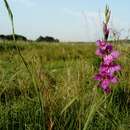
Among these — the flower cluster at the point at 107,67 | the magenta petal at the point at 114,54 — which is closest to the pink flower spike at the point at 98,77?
the flower cluster at the point at 107,67

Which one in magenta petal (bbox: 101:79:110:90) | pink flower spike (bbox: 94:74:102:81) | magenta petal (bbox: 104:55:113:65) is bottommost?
magenta petal (bbox: 101:79:110:90)

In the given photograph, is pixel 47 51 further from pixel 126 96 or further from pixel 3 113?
pixel 3 113

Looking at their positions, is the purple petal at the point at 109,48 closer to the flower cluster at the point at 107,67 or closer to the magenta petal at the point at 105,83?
the flower cluster at the point at 107,67

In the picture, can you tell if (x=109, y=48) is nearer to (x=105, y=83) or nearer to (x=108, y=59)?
(x=108, y=59)

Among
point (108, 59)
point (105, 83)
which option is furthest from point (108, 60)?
point (105, 83)

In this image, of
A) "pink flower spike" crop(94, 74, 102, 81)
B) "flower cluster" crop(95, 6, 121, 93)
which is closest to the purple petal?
"flower cluster" crop(95, 6, 121, 93)

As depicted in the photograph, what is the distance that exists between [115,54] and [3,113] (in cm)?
131

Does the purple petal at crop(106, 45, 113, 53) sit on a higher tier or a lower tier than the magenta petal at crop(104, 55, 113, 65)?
higher

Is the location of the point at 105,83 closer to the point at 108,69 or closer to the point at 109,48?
the point at 108,69

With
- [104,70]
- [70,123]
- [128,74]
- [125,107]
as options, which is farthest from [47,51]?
[104,70]

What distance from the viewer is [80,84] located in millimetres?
3449

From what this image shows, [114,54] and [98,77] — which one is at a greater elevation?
[114,54]

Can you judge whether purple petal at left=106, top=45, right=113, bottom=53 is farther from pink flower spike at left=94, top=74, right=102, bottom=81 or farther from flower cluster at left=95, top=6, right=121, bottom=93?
pink flower spike at left=94, top=74, right=102, bottom=81

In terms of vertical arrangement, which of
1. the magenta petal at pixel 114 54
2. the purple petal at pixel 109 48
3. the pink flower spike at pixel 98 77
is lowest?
the pink flower spike at pixel 98 77
